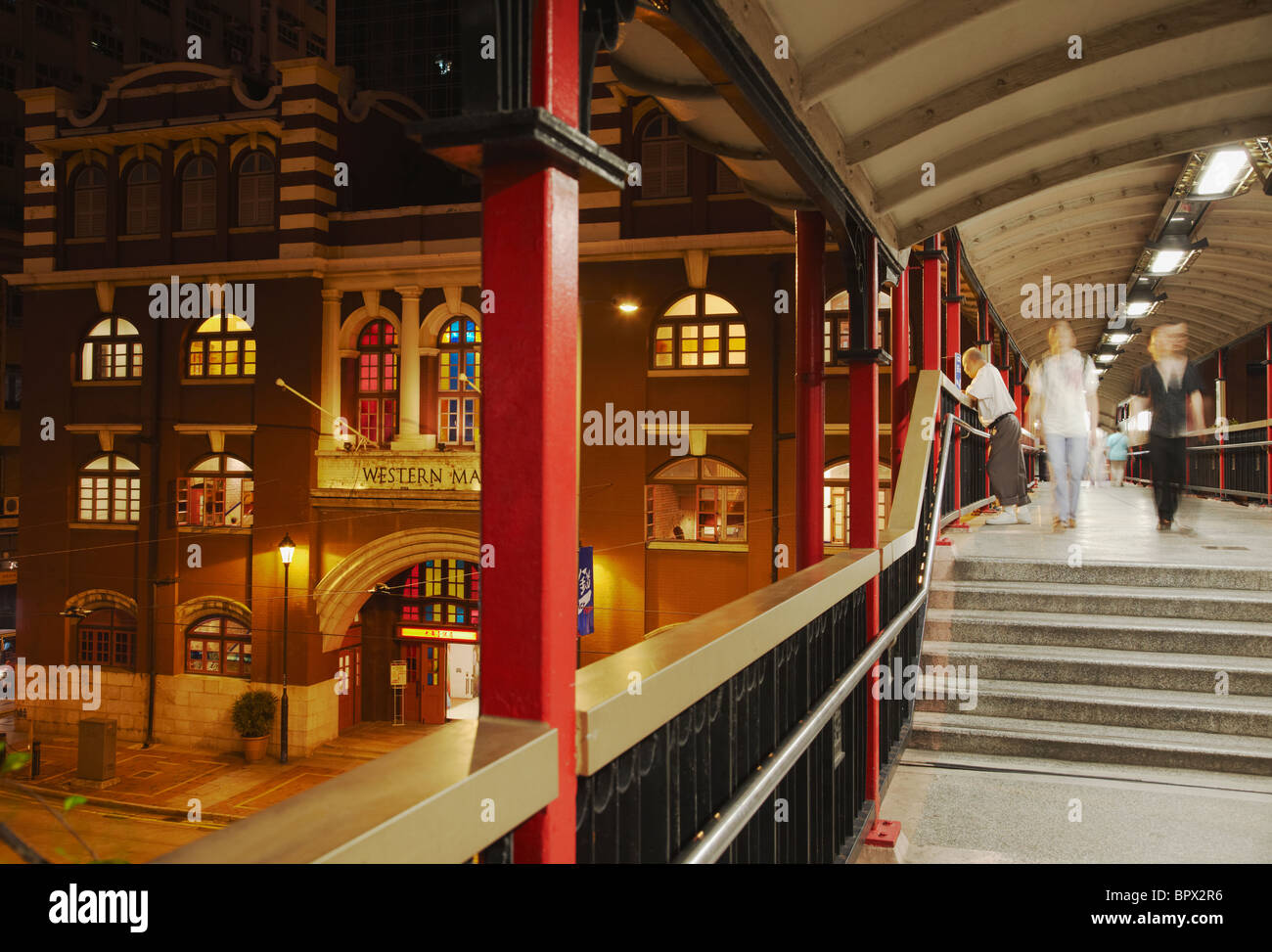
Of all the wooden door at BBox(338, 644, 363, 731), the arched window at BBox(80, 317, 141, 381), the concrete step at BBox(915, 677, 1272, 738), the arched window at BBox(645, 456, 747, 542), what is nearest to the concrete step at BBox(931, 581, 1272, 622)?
the concrete step at BBox(915, 677, 1272, 738)

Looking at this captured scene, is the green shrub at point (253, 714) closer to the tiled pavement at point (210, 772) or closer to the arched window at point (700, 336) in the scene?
the tiled pavement at point (210, 772)

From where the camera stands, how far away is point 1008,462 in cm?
920

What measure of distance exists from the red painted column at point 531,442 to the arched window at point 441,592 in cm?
2117

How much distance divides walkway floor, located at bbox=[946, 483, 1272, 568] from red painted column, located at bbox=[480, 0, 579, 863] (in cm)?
544

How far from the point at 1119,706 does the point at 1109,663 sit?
0.33m

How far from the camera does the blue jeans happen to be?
7961 mm

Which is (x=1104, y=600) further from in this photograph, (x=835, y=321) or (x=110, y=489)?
(x=110, y=489)

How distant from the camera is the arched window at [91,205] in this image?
23.3 metres

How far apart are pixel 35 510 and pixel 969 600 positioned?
78.1ft

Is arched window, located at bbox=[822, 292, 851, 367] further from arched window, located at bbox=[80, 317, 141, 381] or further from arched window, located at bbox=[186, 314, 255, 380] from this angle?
arched window, located at bbox=[80, 317, 141, 381]

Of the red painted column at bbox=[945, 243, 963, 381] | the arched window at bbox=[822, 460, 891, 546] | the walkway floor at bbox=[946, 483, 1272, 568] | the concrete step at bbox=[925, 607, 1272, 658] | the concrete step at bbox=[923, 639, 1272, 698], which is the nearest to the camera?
the concrete step at bbox=[923, 639, 1272, 698]

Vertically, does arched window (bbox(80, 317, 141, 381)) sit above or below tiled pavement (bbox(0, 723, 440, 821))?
above

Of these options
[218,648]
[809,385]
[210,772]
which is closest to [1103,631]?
[809,385]
